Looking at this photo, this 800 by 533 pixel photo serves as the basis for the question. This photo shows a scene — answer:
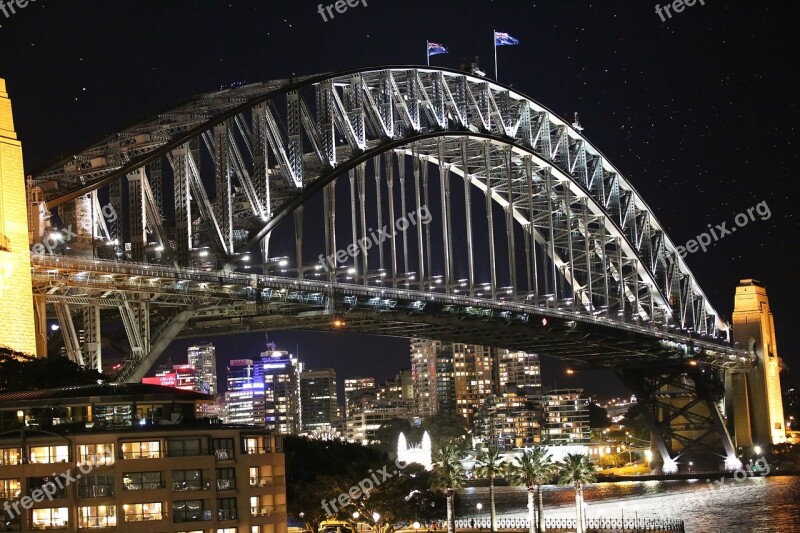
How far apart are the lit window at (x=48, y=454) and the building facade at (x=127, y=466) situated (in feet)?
0.11

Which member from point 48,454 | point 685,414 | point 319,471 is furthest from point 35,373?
point 685,414

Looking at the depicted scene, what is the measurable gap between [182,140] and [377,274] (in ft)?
59.4

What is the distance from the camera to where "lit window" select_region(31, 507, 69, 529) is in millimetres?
49406

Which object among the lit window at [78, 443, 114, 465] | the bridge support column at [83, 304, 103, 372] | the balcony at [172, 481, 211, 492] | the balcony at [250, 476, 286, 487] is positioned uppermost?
the bridge support column at [83, 304, 103, 372]

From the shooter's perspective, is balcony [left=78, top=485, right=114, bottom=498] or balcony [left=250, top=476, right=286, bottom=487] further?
balcony [left=250, top=476, right=286, bottom=487]

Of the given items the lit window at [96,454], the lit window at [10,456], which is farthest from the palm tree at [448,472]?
the lit window at [10,456]

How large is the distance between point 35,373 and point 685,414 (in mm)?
85792

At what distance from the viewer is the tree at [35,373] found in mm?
57312

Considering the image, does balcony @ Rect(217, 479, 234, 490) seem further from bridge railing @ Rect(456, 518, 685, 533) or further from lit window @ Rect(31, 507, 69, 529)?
bridge railing @ Rect(456, 518, 685, 533)

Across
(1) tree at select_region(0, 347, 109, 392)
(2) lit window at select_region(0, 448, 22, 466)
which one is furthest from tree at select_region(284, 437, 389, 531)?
(2) lit window at select_region(0, 448, 22, 466)

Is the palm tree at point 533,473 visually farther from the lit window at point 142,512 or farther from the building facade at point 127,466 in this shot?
the lit window at point 142,512

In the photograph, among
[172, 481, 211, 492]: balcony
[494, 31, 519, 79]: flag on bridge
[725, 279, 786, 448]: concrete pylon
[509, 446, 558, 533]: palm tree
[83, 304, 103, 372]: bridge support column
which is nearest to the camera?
[172, 481, 211, 492]: balcony

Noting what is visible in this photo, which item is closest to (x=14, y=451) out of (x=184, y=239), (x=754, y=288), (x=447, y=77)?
(x=184, y=239)

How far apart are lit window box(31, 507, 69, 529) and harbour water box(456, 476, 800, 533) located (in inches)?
1704
